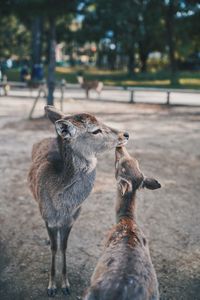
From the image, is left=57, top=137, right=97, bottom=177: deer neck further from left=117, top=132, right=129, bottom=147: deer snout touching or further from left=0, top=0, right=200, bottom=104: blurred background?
left=0, top=0, right=200, bottom=104: blurred background

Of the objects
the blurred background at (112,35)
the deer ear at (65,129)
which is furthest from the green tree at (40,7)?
the deer ear at (65,129)

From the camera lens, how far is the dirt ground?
491 centimetres

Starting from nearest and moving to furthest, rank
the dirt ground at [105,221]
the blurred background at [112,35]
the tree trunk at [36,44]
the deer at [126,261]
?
the deer at [126,261] < the dirt ground at [105,221] < the blurred background at [112,35] < the tree trunk at [36,44]

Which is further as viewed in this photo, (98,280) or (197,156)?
(197,156)

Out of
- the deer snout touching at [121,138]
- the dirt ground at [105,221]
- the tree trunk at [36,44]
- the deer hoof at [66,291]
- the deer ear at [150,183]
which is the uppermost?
the tree trunk at [36,44]

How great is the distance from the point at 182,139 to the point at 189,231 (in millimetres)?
6016

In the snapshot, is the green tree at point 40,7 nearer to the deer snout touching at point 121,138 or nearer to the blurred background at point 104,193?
the blurred background at point 104,193

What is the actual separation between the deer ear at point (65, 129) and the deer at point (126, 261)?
2.25 feet

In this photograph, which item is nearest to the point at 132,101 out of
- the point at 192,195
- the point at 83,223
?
the point at 192,195

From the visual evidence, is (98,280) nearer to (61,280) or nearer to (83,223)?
(61,280)

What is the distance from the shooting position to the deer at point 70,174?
14.8 feet

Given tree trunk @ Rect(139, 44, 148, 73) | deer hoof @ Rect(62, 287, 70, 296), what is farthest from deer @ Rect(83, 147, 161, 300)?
tree trunk @ Rect(139, 44, 148, 73)

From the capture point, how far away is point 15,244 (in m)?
5.64

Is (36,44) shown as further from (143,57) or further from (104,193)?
(104,193)
